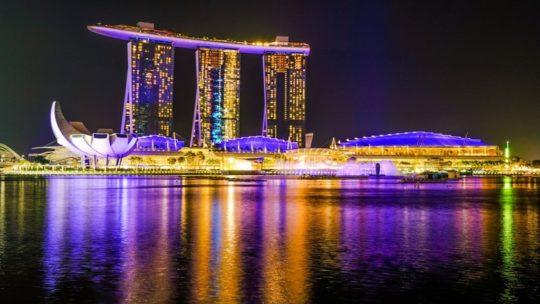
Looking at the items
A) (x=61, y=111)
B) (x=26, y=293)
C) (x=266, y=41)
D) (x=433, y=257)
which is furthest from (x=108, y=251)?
(x=266, y=41)

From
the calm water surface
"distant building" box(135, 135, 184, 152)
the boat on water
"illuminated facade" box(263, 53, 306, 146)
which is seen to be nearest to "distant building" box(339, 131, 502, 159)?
"illuminated facade" box(263, 53, 306, 146)

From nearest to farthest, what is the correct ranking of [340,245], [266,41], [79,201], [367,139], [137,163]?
[340,245] < [79,201] < [137,163] < [367,139] < [266,41]

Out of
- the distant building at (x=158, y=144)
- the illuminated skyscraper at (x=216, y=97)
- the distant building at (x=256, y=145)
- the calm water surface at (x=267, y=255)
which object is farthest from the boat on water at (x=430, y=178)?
the illuminated skyscraper at (x=216, y=97)

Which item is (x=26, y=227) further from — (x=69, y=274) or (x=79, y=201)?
(x=79, y=201)

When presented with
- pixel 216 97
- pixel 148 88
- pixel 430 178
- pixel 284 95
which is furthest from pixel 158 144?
pixel 430 178

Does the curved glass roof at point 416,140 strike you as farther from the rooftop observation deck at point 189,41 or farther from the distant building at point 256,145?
the rooftop observation deck at point 189,41

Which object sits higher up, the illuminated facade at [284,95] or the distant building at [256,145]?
the illuminated facade at [284,95]

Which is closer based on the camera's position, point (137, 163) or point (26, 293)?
point (26, 293)
